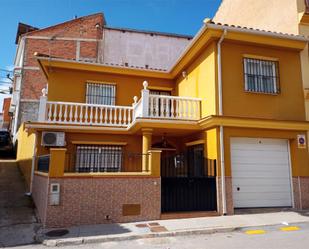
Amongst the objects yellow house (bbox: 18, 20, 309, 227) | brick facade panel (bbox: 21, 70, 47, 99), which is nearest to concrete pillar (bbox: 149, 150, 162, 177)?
yellow house (bbox: 18, 20, 309, 227)

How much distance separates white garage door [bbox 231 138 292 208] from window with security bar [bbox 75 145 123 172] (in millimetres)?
5020

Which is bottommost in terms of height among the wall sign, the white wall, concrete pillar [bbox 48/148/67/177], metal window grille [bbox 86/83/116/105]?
A: concrete pillar [bbox 48/148/67/177]

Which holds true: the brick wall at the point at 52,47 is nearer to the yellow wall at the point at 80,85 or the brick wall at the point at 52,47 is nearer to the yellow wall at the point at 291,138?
the yellow wall at the point at 80,85

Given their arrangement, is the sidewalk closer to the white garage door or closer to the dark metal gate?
the dark metal gate

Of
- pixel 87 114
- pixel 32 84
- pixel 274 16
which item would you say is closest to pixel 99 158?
pixel 87 114

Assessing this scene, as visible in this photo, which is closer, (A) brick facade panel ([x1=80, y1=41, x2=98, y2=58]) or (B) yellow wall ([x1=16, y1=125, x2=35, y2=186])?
(B) yellow wall ([x1=16, y1=125, x2=35, y2=186])

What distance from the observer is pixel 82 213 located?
7.45m

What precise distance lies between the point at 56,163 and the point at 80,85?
5.78 metres

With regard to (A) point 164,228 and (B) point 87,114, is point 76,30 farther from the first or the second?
(A) point 164,228

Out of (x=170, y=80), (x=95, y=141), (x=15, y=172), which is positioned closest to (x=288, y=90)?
(x=170, y=80)

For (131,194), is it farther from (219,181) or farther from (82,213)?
(219,181)

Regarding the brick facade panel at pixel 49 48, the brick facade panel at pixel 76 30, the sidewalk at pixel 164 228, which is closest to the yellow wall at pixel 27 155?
the sidewalk at pixel 164 228

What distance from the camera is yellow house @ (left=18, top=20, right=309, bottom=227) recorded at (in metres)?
7.77

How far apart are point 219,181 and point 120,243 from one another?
13.7 ft
